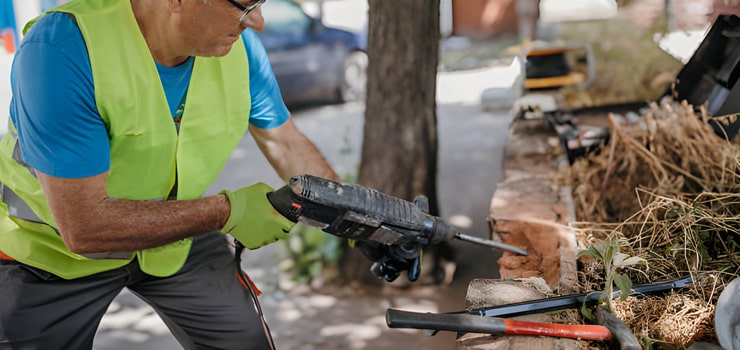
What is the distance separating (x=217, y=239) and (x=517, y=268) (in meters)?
0.91

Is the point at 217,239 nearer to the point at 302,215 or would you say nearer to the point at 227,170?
the point at 302,215

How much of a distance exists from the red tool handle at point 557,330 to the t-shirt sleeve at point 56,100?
Answer: 95cm

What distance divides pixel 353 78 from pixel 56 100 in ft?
10.5

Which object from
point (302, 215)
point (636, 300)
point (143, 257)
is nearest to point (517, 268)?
point (636, 300)

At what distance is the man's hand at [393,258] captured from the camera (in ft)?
6.25

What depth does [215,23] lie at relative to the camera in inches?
63.4

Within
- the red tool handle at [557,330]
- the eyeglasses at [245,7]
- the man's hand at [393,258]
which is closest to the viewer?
the red tool handle at [557,330]

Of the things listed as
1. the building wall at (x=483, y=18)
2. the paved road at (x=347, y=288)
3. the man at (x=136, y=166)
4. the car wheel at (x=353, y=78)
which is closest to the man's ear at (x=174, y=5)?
the man at (x=136, y=166)

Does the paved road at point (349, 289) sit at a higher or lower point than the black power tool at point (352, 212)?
lower

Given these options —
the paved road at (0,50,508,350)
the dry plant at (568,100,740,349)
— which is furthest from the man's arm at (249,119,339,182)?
the paved road at (0,50,508,350)

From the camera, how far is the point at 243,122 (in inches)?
76.4

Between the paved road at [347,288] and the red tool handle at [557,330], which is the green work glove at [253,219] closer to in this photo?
the red tool handle at [557,330]

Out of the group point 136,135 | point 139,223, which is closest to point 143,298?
point 139,223

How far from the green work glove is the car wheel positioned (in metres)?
2.83
